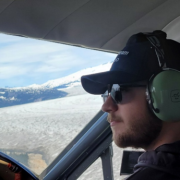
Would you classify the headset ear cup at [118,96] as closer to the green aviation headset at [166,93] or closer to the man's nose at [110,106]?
the man's nose at [110,106]

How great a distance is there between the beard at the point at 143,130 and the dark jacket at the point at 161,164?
92 mm

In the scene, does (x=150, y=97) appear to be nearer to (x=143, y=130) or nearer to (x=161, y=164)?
(x=143, y=130)

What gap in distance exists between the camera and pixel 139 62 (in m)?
1.25

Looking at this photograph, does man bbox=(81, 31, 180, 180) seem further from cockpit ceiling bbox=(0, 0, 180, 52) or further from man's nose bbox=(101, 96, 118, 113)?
cockpit ceiling bbox=(0, 0, 180, 52)

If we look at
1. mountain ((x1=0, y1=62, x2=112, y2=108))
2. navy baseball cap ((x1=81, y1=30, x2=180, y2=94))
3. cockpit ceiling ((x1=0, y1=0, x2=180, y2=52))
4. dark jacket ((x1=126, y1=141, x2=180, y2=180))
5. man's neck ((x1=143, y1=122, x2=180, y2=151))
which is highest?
cockpit ceiling ((x1=0, y1=0, x2=180, y2=52))

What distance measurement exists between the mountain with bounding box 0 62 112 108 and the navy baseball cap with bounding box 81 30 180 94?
100 centimetres

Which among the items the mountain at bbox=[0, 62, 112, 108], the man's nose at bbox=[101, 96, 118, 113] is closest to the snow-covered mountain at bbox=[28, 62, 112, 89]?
the mountain at bbox=[0, 62, 112, 108]

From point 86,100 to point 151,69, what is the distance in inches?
52.9

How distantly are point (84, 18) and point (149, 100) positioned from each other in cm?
Answer: 72

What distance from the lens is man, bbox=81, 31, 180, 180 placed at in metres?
1.17

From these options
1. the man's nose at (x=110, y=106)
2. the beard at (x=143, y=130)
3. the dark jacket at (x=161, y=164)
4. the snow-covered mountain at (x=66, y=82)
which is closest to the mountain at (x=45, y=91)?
the snow-covered mountain at (x=66, y=82)

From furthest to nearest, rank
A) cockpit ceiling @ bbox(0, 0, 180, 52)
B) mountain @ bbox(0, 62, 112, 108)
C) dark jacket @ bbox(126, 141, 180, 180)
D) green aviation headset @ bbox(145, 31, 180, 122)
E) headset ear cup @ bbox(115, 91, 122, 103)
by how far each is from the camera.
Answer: mountain @ bbox(0, 62, 112, 108) < cockpit ceiling @ bbox(0, 0, 180, 52) < headset ear cup @ bbox(115, 91, 122, 103) < green aviation headset @ bbox(145, 31, 180, 122) < dark jacket @ bbox(126, 141, 180, 180)

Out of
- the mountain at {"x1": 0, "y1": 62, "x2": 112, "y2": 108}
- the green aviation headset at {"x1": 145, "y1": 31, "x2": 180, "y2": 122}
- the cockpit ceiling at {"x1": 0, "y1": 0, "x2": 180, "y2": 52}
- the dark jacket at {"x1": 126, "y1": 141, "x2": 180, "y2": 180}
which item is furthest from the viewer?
the mountain at {"x1": 0, "y1": 62, "x2": 112, "y2": 108}

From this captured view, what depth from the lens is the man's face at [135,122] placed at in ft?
4.20
